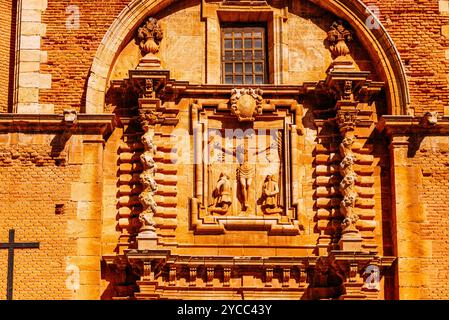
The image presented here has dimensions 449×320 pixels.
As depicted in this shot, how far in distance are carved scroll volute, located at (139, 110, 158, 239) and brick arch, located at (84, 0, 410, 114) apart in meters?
0.90

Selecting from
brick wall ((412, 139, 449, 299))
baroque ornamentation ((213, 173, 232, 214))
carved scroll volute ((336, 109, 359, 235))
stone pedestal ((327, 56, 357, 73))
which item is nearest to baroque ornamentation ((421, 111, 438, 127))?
brick wall ((412, 139, 449, 299))

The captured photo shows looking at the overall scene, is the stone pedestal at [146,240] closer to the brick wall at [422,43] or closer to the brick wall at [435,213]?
the brick wall at [435,213]

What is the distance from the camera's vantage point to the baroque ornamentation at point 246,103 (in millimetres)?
22266

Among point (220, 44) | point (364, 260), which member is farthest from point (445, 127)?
point (220, 44)

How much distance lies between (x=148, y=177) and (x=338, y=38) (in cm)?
433

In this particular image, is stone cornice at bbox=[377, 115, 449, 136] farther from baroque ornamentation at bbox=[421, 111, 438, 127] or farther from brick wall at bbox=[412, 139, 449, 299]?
brick wall at bbox=[412, 139, 449, 299]

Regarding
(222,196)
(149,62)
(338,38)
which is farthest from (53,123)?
(338,38)

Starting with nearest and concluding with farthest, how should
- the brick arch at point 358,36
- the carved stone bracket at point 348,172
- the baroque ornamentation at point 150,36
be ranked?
1. the carved stone bracket at point 348,172
2. the brick arch at point 358,36
3. the baroque ornamentation at point 150,36

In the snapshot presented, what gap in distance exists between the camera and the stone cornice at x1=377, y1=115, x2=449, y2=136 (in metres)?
21.9

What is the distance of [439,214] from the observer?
21.6 metres

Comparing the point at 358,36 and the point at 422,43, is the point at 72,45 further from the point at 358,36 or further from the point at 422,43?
the point at 422,43

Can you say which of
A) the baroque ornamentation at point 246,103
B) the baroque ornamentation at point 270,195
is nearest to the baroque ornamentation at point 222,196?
the baroque ornamentation at point 270,195

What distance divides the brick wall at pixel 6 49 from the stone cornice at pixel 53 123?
56cm

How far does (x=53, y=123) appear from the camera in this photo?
21797mm
